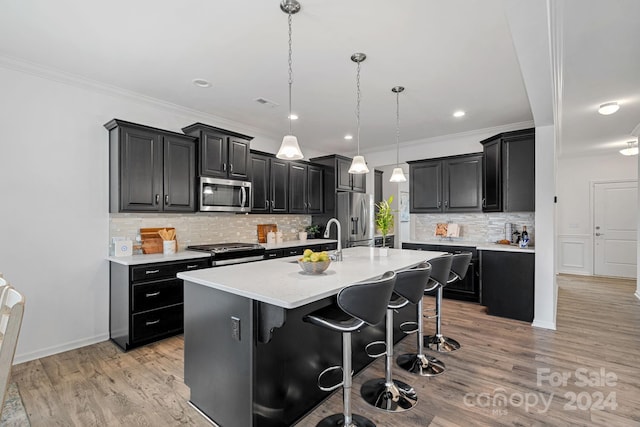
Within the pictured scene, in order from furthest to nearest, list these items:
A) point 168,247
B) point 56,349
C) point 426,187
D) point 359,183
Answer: point 359,183 < point 426,187 < point 168,247 < point 56,349

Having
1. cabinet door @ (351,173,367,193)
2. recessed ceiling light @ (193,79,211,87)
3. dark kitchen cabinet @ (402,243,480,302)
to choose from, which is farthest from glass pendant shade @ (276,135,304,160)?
cabinet door @ (351,173,367,193)

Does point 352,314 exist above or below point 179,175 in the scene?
below

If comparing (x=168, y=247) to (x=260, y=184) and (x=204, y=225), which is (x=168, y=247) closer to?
(x=204, y=225)

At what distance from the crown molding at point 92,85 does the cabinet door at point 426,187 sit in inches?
131

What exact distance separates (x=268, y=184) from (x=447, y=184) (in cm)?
296

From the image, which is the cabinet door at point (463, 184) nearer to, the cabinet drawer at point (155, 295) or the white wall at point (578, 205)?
the white wall at point (578, 205)

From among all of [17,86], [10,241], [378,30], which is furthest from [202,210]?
[378,30]

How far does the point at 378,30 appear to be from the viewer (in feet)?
8.13

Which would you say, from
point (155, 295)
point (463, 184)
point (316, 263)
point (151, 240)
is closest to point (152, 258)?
point (155, 295)

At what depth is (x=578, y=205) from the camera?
7.05 meters

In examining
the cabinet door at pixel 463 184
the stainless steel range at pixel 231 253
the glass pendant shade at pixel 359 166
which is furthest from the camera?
the cabinet door at pixel 463 184

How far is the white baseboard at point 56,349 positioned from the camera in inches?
116

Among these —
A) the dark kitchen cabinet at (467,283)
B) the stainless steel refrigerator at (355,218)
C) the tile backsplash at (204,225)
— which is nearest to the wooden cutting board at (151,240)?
the tile backsplash at (204,225)

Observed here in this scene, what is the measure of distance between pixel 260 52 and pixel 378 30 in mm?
1031
